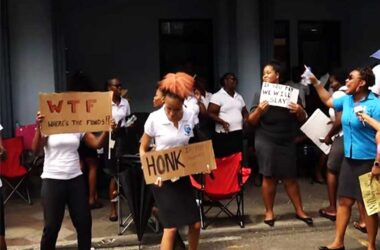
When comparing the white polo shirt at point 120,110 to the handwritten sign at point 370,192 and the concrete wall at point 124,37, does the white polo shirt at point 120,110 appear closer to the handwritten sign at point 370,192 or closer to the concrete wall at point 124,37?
the concrete wall at point 124,37

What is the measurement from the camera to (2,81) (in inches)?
328

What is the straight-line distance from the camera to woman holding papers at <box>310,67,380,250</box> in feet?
17.9

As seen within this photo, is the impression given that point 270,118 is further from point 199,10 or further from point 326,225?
point 199,10

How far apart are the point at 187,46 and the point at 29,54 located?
336cm

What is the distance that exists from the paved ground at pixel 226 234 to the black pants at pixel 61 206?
132cm

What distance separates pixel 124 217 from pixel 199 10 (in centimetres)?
496

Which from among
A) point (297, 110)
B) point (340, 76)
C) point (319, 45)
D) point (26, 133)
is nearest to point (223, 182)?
point (297, 110)

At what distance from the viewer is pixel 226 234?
6.68m

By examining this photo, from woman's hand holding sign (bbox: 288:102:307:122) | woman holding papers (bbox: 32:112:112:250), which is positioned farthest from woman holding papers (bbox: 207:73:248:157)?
woman holding papers (bbox: 32:112:112:250)

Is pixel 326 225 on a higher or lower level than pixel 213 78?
lower

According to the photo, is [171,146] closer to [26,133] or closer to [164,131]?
[164,131]

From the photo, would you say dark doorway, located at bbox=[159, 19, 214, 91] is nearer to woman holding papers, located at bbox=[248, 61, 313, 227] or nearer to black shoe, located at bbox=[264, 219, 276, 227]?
→ woman holding papers, located at bbox=[248, 61, 313, 227]

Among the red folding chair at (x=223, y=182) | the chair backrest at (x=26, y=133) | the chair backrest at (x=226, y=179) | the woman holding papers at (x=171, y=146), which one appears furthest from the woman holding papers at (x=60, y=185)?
the chair backrest at (x=26, y=133)

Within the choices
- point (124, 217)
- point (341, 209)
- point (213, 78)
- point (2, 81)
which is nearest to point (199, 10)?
point (213, 78)
